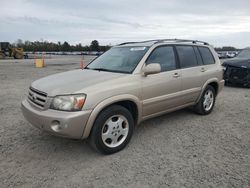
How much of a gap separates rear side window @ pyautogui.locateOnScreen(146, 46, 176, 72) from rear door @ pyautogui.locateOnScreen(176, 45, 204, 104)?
23 centimetres

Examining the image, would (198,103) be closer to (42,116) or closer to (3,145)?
(42,116)

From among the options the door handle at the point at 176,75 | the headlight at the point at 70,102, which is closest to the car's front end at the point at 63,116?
the headlight at the point at 70,102

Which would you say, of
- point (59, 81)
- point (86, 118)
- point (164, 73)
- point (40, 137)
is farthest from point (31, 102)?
point (164, 73)

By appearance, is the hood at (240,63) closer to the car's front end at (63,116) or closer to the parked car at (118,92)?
the parked car at (118,92)

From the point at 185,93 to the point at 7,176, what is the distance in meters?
3.44

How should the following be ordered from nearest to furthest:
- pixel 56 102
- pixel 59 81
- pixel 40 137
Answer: pixel 56 102 < pixel 59 81 < pixel 40 137

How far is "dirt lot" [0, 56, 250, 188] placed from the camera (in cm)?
301

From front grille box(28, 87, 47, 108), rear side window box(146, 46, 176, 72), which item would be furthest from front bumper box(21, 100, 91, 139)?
rear side window box(146, 46, 176, 72)

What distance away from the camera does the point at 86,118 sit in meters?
3.28

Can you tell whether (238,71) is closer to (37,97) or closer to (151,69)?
(151,69)

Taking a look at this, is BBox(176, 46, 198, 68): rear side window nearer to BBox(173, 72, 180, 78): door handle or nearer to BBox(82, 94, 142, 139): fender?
BBox(173, 72, 180, 78): door handle

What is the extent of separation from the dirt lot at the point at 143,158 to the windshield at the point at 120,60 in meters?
1.29

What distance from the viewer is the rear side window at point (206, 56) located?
5.59 meters

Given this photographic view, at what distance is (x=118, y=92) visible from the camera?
11.8ft
